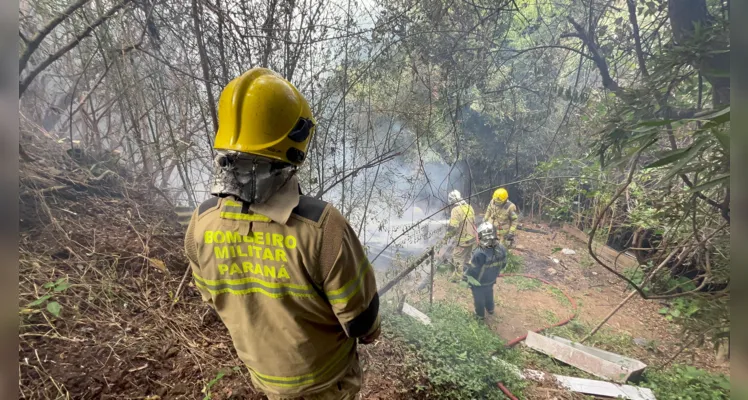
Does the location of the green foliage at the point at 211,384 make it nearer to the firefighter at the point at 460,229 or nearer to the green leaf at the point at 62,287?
the green leaf at the point at 62,287

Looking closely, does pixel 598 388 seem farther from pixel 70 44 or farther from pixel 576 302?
pixel 70 44

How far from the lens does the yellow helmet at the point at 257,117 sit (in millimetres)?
1021

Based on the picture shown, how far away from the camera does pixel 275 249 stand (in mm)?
1036

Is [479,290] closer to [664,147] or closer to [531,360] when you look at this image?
[531,360]

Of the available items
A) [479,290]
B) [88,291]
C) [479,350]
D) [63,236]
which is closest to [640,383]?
[479,350]

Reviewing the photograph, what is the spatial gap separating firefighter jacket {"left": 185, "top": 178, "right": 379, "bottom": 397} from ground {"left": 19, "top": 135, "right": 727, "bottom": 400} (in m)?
1.03

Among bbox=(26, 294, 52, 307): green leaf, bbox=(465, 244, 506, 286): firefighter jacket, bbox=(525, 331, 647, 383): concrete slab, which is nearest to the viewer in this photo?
bbox=(26, 294, 52, 307): green leaf

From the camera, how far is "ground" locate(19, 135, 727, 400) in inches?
70.7

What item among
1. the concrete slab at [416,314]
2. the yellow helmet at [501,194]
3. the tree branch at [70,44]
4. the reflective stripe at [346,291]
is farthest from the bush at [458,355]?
the tree branch at [70,44]

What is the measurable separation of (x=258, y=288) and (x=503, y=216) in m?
3.73

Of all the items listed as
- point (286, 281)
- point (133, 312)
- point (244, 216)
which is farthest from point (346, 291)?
point (133, 312)

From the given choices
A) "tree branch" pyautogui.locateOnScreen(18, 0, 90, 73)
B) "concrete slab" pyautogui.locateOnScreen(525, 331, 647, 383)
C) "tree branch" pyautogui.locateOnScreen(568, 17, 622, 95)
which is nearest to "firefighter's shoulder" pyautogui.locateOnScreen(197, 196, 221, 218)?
"tree branch" pyautogui.locateOnScreen(18, 0, 90, 73)

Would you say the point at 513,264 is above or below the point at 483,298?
above

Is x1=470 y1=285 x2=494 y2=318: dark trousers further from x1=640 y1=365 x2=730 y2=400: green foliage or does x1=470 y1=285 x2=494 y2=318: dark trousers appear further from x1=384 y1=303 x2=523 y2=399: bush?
x1=640 y1=365 x2=730 y2=400: green foliage
